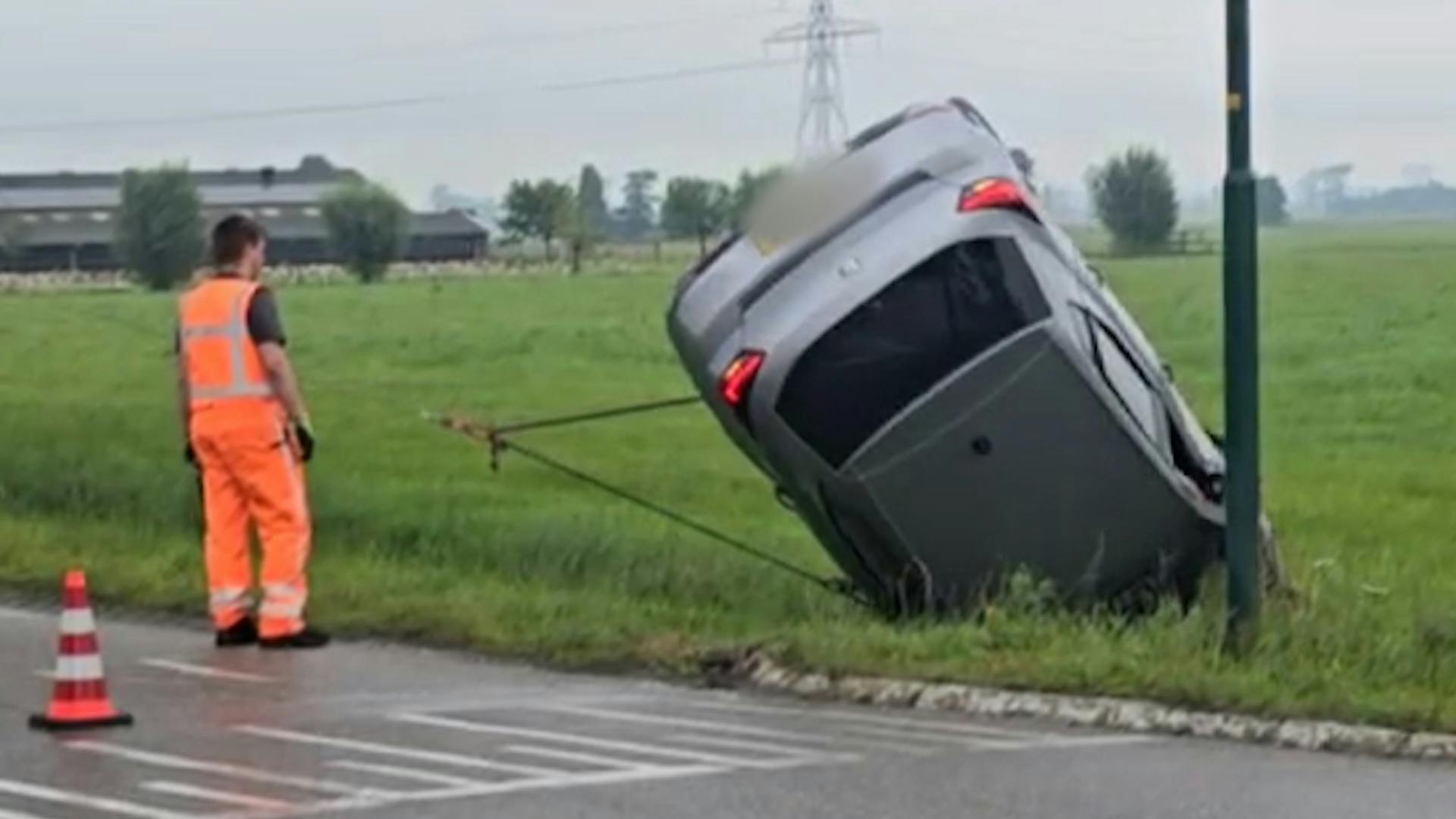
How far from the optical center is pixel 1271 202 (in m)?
12.0

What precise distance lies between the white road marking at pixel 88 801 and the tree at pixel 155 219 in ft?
120

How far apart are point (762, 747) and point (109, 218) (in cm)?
4874

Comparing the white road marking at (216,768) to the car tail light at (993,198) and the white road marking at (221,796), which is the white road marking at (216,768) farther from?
the car tail light at (993,198)

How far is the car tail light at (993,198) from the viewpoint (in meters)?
11.0

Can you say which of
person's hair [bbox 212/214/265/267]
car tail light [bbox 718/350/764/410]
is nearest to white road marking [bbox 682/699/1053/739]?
car tail light [bbox 718/350/764/410]

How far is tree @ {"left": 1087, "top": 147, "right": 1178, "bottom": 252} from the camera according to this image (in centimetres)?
2569

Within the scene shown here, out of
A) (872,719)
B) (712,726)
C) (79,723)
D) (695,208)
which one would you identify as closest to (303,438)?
(79,723)

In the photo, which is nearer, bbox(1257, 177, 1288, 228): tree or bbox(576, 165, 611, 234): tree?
bbox(1257, 177, 1288, 228): tree

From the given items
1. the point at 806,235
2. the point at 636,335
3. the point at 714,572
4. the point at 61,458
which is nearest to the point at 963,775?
the point at 806,235

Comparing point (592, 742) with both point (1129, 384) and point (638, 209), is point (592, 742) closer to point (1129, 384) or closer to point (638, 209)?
point (1129, 384)

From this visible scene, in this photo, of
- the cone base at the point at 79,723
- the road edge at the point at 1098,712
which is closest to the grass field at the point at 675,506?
the road edge at the point at 1098,712

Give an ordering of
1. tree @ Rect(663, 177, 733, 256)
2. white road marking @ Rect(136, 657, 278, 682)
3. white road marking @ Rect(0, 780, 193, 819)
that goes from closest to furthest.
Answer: white road marking @ Rect(0, 780, 193, 819), white road marking @ Rect(136, 657, 278, 682), tree @ Rect(663, 177, 733, 256)

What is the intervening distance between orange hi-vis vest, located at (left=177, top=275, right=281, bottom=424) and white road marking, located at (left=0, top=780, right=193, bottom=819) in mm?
3391

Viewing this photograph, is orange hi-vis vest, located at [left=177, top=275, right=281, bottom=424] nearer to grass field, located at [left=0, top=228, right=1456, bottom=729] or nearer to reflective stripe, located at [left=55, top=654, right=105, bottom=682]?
grass field, located at [left=0, top=228, right=1456, bottom=729]
